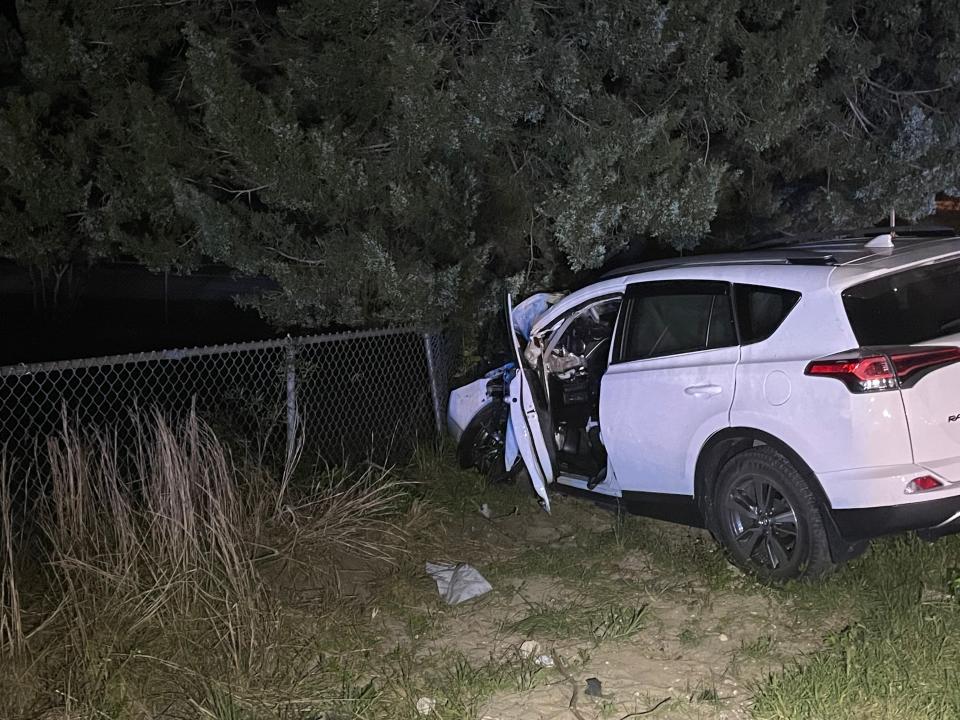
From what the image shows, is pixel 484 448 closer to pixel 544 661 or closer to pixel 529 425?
pixel 529 425

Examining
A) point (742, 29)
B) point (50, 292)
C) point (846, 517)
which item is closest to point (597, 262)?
point (742, 29)

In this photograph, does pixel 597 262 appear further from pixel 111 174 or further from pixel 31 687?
pixel 31 687

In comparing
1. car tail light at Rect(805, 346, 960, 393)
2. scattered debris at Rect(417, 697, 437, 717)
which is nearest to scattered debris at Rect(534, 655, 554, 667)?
scattered debris at Rect(417, 697, 437, 717)

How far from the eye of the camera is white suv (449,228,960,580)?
4.50 m

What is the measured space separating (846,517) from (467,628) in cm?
189

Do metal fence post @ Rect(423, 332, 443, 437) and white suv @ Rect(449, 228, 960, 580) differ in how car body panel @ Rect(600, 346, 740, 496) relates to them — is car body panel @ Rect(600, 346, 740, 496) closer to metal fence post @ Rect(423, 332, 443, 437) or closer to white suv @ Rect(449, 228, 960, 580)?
white suv @ Rect(449, 228, 960, 580)

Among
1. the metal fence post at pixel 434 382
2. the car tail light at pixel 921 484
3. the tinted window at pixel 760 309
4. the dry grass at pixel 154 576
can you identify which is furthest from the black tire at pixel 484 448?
the car tail light at pixel 921 484

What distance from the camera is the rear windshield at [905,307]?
15.4 ft

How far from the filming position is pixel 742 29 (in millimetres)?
7359

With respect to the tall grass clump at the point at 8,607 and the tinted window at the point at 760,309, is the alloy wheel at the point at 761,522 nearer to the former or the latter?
the tinted window at the point at 760,309

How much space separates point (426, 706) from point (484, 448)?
11.6 feet

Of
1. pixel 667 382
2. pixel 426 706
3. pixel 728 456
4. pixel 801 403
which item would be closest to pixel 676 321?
pixel 667 382

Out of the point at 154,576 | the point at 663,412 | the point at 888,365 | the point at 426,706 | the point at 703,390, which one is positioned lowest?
the point at 426,706

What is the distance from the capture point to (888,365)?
447 cm
